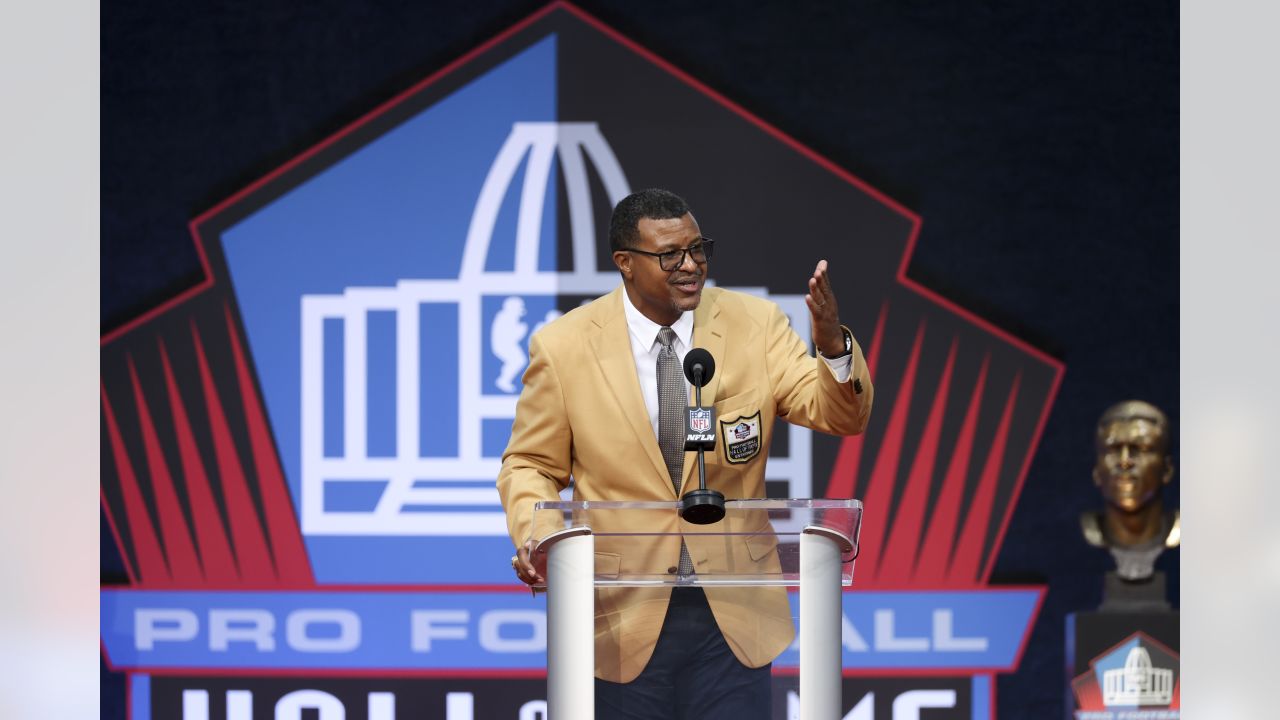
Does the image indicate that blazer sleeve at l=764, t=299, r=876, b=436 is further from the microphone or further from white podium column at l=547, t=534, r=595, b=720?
white podium column at l=547, t=534, r=595, b=720

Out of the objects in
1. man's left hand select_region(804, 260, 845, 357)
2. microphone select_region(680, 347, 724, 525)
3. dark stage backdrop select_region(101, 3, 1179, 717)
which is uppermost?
dark stage backdrop select_region(101, 3, 1179, 717)

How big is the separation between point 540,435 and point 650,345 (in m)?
0.28

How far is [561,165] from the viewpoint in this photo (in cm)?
511

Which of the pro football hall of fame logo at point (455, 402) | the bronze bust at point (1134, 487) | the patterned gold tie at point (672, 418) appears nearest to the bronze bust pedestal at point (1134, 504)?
the bronze bust at point (1134, 487)

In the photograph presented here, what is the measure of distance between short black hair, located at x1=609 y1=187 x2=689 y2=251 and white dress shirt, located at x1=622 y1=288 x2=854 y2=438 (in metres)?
0.15

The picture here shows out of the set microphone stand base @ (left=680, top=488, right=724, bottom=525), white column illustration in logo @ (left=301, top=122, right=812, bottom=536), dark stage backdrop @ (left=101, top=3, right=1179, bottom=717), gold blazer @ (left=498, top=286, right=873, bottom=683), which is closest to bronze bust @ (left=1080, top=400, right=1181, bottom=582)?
dark stage backdrop @ (left=101, top=3, right=1179, bottom=717)

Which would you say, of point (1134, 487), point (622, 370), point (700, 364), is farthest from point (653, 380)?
point (1134, 487)

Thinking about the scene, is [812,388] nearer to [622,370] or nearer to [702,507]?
[622,370]

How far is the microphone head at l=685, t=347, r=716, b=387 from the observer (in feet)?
8.20

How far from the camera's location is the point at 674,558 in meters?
2.30

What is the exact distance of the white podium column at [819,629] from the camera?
227 cm

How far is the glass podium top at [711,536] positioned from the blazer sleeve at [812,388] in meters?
0.40

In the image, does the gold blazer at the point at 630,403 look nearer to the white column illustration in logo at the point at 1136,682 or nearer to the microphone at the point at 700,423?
the microphone at the point at 700,423
